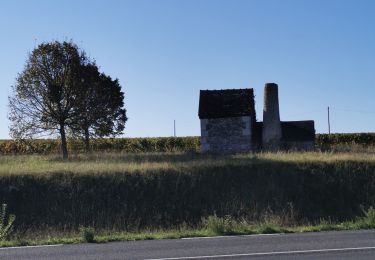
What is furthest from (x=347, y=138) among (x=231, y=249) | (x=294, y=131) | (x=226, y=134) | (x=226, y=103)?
(x=231, y=249)

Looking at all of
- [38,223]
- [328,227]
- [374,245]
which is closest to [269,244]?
[374,245]

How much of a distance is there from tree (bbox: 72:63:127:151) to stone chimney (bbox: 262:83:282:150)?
39.1ft

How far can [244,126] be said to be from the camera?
3888 centimetres

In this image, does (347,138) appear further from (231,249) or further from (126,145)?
(231,249)

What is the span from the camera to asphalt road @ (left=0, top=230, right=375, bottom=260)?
9.09m

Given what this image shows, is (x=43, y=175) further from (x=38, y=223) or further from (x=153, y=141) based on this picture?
(x=153, y=141)

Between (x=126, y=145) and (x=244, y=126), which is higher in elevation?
(x=244, y=126)

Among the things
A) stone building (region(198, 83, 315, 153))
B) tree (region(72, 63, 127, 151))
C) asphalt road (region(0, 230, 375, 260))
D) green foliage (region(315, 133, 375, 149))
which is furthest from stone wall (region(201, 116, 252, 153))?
asphalt road (region(0, 230, 375, 260))

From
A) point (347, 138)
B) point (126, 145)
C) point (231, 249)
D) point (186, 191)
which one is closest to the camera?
point (231, 249)

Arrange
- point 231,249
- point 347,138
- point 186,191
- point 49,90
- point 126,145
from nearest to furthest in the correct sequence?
point 231,249 < point 186,191 < point 49,90 < point 126,145 < point 347,138

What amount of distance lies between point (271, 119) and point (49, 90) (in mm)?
16625

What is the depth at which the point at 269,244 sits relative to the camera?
34.0 ft

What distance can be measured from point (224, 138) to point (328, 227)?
2596 cm

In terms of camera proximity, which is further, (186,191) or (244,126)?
(244,126)
